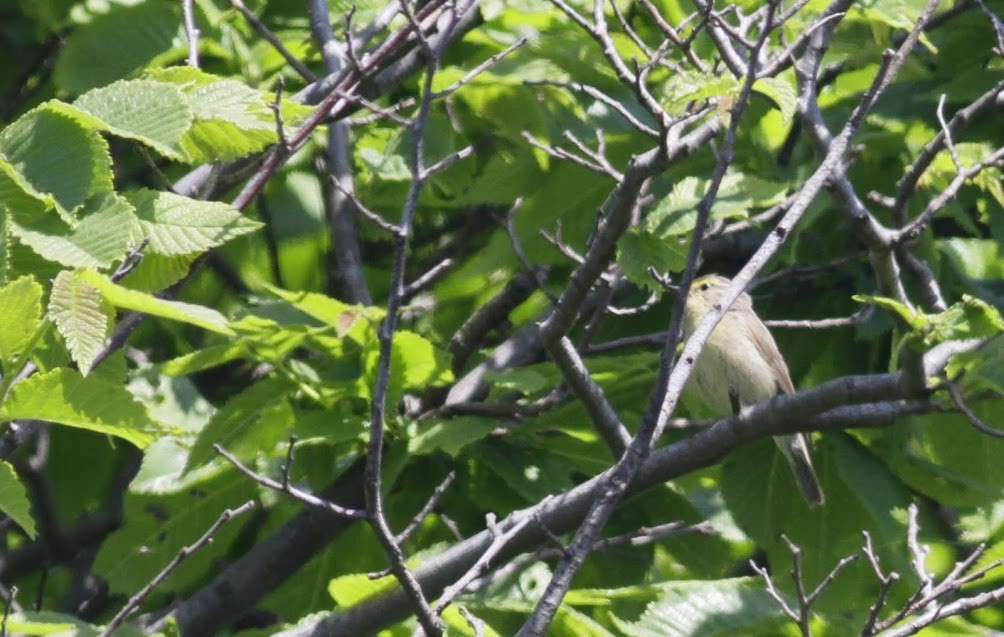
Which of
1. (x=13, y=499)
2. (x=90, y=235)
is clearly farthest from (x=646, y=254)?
(x=13, y=499)

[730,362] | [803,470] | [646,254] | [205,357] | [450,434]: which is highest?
[646,254]

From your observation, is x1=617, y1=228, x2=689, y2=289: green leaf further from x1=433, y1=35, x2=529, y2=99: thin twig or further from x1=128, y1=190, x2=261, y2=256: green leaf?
x1=128, y1=190, x2=261, y2=256: green leaf

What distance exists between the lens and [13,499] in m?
2.84

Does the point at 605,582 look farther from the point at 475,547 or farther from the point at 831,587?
the point at 475,547

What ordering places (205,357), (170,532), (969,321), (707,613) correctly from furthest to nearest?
(170,532), (205,357), (707,613), (969,321)

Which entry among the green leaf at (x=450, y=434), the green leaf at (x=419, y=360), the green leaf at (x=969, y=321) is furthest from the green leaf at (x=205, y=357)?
the green leaf at (x=969, y=321)

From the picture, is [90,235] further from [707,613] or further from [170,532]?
[170,532]

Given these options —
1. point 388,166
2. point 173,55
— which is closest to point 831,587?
point 388,166

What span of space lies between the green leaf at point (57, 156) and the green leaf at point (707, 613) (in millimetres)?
1780

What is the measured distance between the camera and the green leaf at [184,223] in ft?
10.1

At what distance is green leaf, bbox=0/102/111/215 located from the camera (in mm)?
2947

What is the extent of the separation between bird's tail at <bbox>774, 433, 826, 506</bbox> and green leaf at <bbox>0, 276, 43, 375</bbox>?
268 cm

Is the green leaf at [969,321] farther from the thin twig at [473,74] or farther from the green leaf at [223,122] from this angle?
the green leaf at [223,122]

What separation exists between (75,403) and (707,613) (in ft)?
5.70
